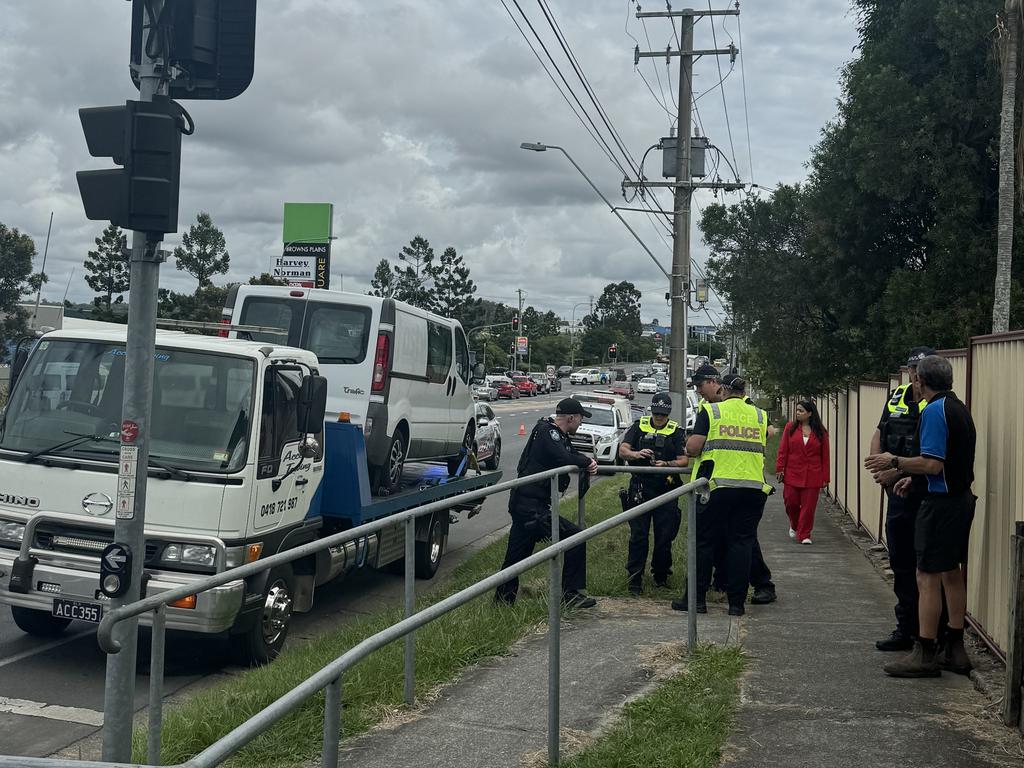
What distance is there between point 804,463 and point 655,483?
3514 millimetres

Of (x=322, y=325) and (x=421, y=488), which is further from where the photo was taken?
(x=421, y=488)

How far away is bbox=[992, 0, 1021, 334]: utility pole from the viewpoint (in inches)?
571

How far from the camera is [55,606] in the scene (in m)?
7.34

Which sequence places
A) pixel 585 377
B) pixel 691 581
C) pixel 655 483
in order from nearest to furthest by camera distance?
pixel 691 581
pixel 655 483
pixel 585 377

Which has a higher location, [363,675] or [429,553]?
[363,675]

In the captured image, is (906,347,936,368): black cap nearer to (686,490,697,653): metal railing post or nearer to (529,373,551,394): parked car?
(686,490,697,653): metal railing post

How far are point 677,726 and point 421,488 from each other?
6374mm

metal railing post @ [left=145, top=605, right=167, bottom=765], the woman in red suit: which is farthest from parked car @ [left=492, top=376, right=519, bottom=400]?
metal railing post @ [left=145, top=605, right=167, bottom=765]

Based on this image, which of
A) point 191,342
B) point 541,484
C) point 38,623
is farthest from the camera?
point 541,484

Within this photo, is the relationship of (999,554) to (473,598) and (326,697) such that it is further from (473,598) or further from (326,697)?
(326,697)

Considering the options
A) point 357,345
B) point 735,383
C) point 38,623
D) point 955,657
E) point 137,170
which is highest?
point 137,170

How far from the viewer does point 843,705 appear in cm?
586

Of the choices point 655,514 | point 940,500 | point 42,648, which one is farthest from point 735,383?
A: point 42,648

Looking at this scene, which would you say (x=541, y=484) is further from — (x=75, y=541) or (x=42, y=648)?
(x=42, y=648)
